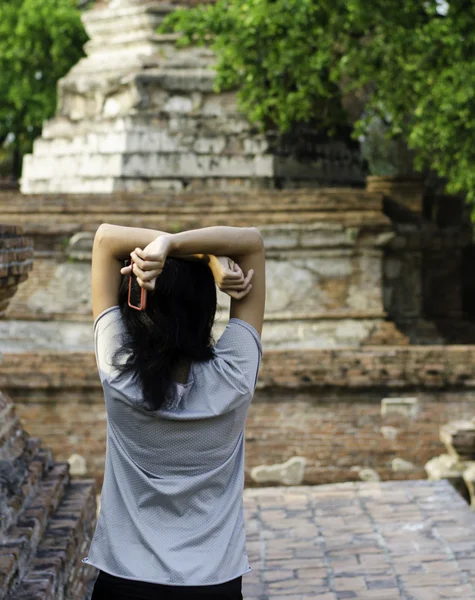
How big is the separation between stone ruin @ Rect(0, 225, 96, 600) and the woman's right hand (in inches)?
43.1

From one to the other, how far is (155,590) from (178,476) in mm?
242

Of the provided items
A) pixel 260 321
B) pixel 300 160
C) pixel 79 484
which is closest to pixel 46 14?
pixel 300 160

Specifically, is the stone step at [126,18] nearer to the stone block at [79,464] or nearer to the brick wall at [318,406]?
the brick wall at [318,406]

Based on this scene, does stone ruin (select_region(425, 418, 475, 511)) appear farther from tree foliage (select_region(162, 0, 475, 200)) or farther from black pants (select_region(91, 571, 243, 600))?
black pants (select_region(91, 571, 243, 600))

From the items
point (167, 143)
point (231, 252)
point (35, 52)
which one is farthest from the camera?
point (35, 52)

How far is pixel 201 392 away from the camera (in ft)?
7.46

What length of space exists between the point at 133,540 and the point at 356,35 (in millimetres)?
8980

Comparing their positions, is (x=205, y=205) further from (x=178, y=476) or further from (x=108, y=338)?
(x=178, y=476)

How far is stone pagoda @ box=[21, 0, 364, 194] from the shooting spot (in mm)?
11852

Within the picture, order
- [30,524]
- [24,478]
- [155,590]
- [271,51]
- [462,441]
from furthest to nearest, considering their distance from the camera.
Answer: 1. [271,51]
2. [462,441]
3. [24,478]
4. [30,524]
5. [155,590]

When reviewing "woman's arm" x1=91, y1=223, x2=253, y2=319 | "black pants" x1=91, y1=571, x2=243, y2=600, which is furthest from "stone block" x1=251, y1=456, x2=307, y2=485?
"black pants" x1=91, y1=571, x2=243, y2=600

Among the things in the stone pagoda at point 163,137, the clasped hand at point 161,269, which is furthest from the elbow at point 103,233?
the stone pagoda at point 163,137

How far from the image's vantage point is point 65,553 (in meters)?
3.51

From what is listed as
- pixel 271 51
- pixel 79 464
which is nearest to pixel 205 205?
pixel 271 51
